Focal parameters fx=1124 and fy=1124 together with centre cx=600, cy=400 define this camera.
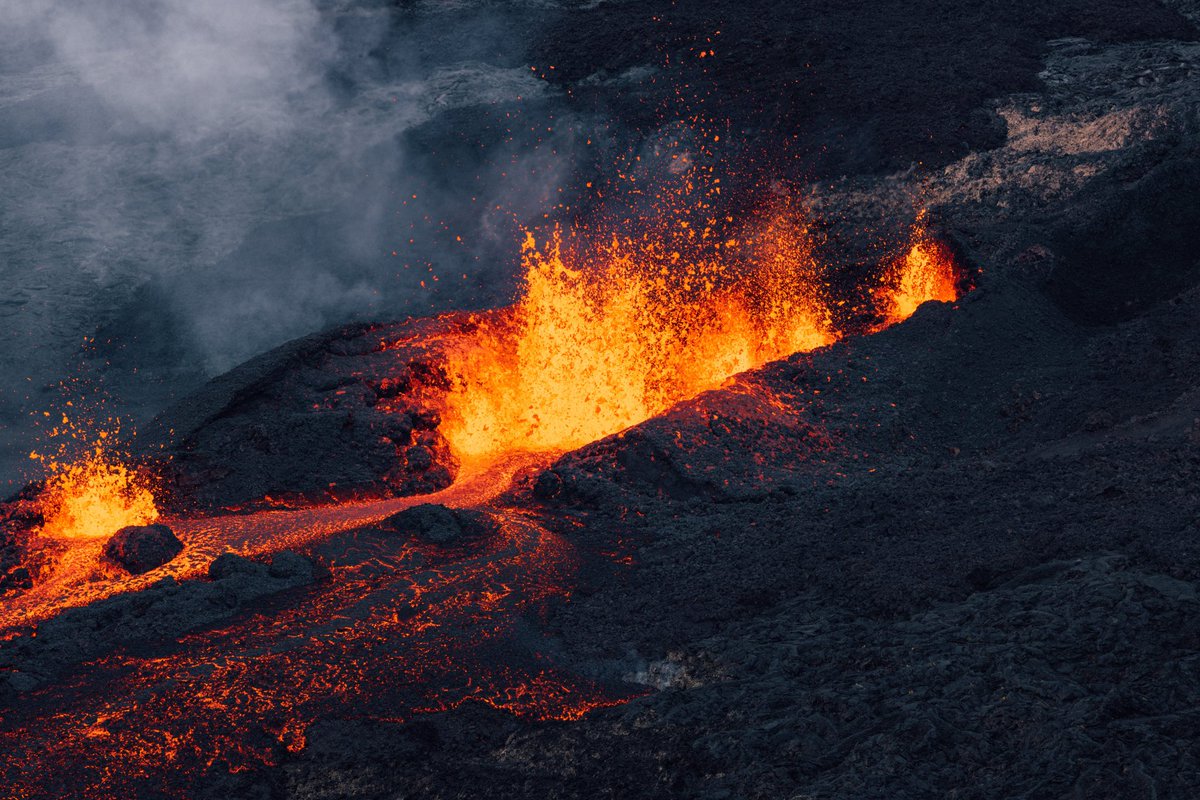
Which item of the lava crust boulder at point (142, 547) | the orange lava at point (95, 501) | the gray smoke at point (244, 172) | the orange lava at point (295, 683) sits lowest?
the orange lava at point (295, 683)

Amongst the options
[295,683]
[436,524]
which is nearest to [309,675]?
[295,683]

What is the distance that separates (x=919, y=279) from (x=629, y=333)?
2795 millimetres

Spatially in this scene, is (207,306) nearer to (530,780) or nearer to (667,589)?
(667,589)

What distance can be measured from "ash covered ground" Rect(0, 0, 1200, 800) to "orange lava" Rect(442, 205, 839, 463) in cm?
50

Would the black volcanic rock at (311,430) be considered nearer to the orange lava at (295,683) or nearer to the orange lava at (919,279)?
the orange lava at (295,683)

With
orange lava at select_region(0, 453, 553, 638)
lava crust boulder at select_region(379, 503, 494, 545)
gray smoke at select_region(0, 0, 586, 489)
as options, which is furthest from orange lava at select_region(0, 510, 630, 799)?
gray smoke at select_region(0, 0, 586, 489)

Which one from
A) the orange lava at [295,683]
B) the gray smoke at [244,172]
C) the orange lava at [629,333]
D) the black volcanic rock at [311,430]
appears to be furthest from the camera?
the gray smoke at [244,172]

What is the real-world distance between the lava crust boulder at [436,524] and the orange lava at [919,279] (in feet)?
15.7

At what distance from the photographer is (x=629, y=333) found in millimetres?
10750

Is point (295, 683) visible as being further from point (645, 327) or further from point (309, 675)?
point (645, 327)

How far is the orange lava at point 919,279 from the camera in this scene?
34.3 feet

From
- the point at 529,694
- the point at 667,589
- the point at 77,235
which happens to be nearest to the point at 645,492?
the point at 667,589

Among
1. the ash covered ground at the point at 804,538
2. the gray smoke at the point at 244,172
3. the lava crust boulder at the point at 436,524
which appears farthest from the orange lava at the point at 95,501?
the gray smoke at the point at 244,172

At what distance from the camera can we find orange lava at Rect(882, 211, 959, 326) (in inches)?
412
